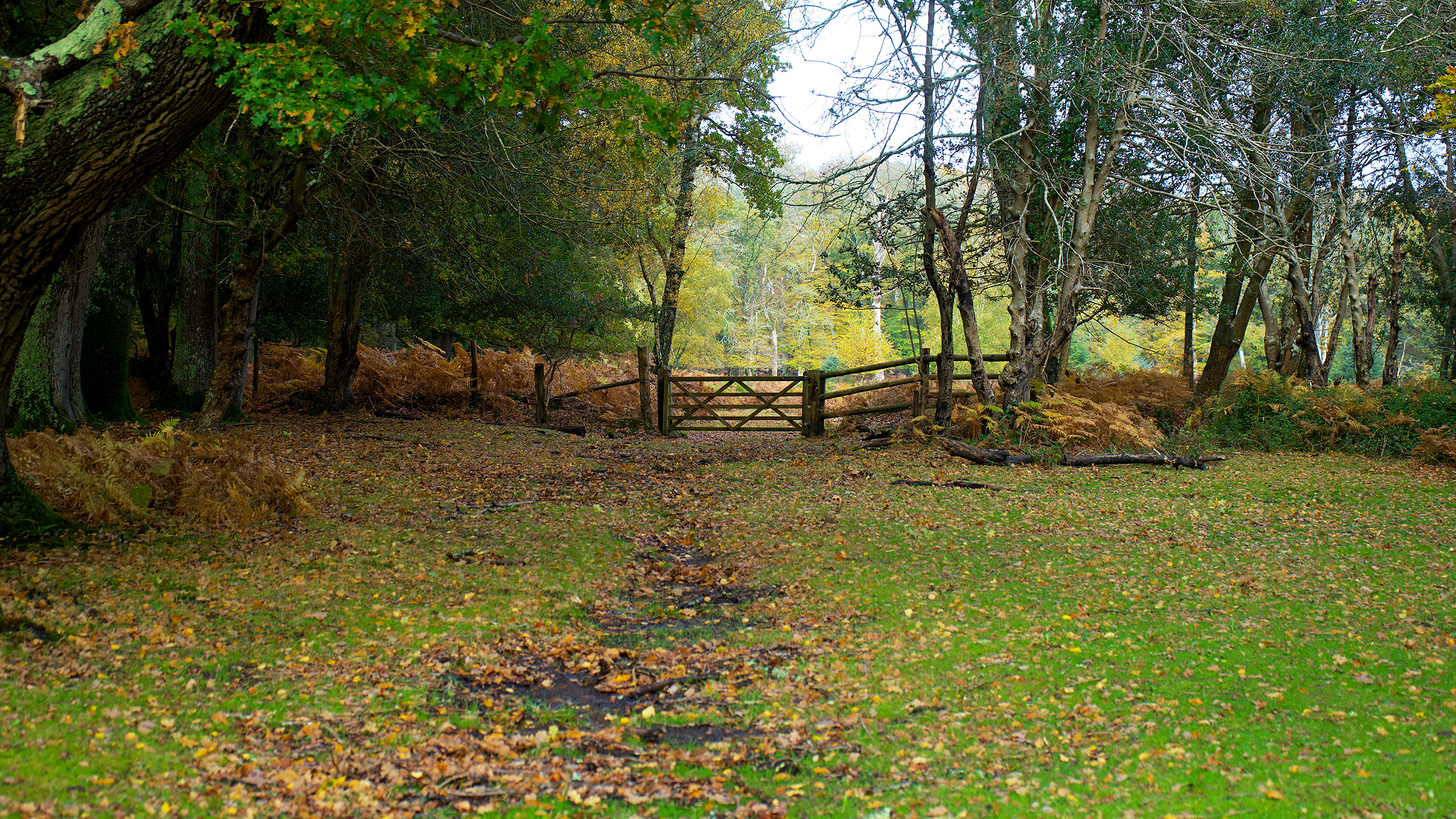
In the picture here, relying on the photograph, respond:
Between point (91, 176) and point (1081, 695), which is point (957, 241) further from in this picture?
point (91, 176)

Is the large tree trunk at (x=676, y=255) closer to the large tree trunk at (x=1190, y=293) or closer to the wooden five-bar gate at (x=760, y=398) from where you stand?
the wooden five-bar gate at (x=760, y=398)

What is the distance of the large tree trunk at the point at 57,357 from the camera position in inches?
369

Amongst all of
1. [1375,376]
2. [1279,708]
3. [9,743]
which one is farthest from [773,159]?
[1375,376]

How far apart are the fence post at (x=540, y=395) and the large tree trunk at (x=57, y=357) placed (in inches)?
303

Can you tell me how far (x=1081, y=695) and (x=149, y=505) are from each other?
266 inches

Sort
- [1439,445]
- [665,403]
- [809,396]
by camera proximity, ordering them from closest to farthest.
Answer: [1439,445], [809,396], [665,403]

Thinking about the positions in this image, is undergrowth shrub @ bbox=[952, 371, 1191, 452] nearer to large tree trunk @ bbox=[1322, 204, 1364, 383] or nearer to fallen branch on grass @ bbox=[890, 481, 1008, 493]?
fallen branch on grass @ bbox=[890, 481, 1008, 493]

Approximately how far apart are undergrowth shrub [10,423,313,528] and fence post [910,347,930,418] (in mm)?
10087

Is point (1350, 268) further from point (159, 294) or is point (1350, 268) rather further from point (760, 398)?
point (159, 294)

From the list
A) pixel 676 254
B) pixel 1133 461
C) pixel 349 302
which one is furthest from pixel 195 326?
pixel 1133 461

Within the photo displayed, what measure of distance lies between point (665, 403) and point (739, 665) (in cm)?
1244

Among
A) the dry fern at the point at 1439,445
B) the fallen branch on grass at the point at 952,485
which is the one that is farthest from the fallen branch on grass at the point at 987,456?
the dry fern at the point at 1439,445

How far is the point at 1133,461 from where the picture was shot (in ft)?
36.3

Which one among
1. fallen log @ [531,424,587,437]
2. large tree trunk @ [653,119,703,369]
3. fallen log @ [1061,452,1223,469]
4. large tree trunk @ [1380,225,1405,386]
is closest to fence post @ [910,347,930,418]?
fallen log @ [1061,452,1223,469]
